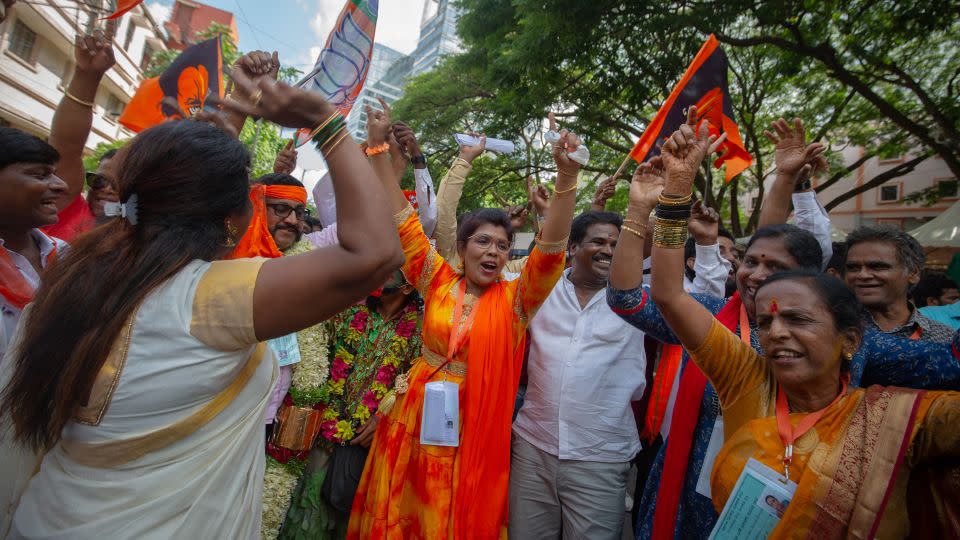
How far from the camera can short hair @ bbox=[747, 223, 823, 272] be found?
215 centimetres

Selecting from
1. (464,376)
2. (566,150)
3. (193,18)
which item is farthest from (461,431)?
(193,18)

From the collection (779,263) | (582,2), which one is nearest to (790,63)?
(582,2)

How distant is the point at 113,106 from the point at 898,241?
25.2 metres

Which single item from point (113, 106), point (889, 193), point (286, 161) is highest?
point (113, 106)

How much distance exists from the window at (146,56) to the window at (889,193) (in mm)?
32439

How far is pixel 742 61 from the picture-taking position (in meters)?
11.0

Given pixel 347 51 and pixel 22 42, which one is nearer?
pixel 347 51

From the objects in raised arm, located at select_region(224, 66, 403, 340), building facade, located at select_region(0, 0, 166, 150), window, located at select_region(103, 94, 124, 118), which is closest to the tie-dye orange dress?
raised arm, located at select_region(224, 66, 403, 340)

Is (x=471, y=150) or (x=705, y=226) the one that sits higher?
(x=471, y=150)

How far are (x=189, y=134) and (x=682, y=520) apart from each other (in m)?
2.04

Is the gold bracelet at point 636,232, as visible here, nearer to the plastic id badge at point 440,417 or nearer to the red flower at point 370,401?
the plastic id badge at point 440,417

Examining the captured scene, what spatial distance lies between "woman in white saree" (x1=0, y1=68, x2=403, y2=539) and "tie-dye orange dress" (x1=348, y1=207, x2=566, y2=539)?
1.33m

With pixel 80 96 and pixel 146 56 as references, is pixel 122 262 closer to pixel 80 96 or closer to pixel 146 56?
pixel 80 96

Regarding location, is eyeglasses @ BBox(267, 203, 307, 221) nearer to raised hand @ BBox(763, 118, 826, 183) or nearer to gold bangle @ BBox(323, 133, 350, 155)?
gold bangle @ BBox(323, 133, 350, 155)
